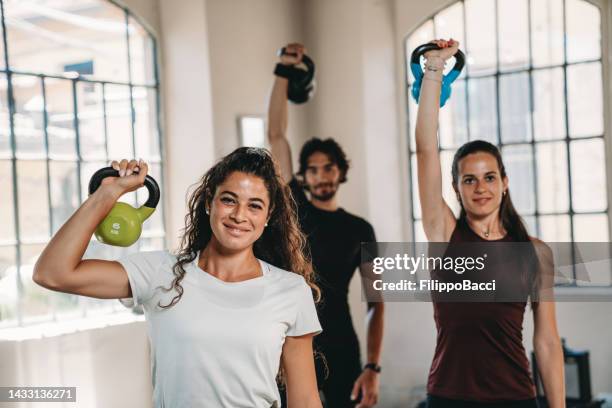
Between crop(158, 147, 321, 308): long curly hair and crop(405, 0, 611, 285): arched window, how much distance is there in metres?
2.38

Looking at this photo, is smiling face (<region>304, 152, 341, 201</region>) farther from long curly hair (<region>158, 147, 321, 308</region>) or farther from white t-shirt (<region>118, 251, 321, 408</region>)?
white t-shirt (<region>118, 251, 321, 408</region>)

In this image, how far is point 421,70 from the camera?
1976mm

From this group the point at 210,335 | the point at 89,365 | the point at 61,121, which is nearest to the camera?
the point at 210,335

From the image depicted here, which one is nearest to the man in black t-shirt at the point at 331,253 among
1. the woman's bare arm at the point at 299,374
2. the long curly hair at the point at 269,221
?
the long curly hair at the point at 269,221

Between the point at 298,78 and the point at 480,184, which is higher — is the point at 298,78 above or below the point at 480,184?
above

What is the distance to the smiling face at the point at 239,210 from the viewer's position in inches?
58.2

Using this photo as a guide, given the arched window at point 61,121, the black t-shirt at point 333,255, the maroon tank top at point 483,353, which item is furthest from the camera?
the arched window at point 61,121

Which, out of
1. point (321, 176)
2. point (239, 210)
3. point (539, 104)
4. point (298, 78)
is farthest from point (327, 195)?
point (539, 104)

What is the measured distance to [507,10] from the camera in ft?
12.7

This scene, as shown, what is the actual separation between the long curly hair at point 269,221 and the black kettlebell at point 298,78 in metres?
0.93

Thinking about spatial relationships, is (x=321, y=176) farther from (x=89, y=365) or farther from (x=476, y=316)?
(x=89, y=365)

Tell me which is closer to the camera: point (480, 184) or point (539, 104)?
point (480, 184)

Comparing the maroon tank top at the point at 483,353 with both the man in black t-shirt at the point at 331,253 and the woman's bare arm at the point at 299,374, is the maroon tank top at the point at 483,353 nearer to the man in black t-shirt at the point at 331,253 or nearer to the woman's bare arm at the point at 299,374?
the woman's bare arm at the point at 299,374

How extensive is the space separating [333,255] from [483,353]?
84 centimetres
